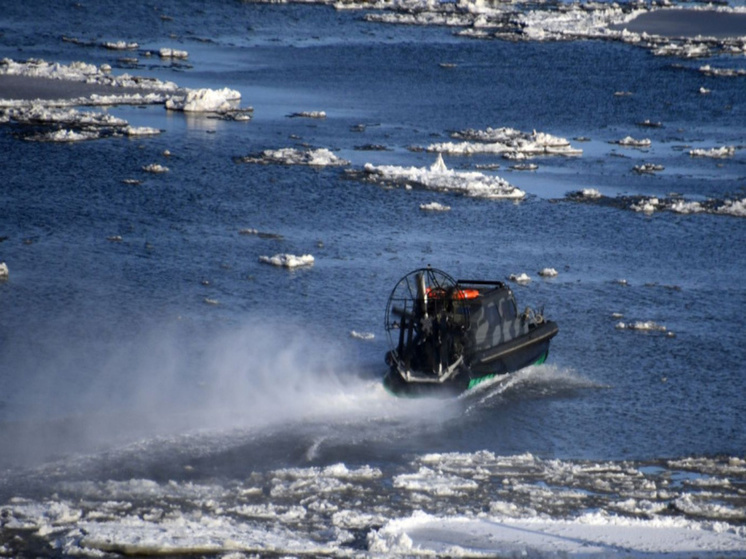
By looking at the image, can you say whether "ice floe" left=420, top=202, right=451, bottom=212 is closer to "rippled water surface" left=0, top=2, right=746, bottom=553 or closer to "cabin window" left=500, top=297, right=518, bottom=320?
"rippled water surface" left=0, top=2, right=746, bottom=553

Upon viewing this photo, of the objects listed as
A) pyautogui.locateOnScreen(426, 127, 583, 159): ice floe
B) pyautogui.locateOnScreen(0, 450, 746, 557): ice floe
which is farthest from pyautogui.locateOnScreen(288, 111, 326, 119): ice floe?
pyautogui.locateOnScreen(0, 450, 746, 557): ice floe

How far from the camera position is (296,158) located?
42.4 metres

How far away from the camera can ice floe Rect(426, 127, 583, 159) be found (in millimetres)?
45250

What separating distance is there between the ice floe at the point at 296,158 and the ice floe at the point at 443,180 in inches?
55.2

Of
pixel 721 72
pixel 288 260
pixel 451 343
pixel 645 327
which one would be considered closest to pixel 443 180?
pixel 288 260

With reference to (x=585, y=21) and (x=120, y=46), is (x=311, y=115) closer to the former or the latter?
(x=120, y=46)

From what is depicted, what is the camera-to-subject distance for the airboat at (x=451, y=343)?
2398 centimetres

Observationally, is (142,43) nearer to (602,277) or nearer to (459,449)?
(602,277)

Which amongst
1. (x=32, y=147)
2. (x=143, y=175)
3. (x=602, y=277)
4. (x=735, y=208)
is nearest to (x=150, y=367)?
(x=602, y=277)

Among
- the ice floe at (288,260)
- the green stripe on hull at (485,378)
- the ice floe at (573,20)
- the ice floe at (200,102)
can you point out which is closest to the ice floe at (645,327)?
the green stripe on hull at (485,378)

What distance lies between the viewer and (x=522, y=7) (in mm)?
87875

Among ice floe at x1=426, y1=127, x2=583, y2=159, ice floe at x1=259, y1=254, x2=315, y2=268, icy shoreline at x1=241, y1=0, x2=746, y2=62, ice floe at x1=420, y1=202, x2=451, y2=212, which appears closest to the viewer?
ice floe at x1=259, y1=254, x2=315, y2=268

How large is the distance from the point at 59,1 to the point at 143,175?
1673 inches

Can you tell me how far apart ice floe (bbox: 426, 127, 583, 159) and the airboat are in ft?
65.1
